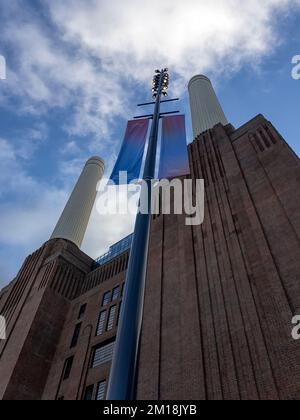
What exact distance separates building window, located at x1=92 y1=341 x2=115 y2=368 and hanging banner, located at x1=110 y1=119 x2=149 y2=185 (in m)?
19.6

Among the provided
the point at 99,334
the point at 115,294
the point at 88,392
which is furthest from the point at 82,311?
the point at 88,392

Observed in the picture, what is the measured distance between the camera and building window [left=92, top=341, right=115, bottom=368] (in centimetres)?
2675

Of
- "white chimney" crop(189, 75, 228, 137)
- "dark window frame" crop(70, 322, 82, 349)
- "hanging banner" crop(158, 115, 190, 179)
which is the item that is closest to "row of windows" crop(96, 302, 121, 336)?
"dark window frame" crop(70, 322, 82, 349)

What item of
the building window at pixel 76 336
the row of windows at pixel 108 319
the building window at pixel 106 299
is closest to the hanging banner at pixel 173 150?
the row of windows at pixel 108 319

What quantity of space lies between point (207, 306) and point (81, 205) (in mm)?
39110

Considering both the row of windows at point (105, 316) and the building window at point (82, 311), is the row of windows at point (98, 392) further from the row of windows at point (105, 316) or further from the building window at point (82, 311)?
the building window at point (82, 311)

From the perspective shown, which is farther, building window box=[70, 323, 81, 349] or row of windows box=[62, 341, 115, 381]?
building window box=[70, 323, 81, 349]

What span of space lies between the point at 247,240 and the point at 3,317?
29.5 meters

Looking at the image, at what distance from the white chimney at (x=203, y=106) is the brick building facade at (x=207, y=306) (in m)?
7.61

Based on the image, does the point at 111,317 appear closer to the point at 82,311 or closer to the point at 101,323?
the point at 101,323

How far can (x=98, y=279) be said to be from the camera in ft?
120

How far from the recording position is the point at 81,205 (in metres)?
53.2

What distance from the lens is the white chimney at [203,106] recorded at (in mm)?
38906

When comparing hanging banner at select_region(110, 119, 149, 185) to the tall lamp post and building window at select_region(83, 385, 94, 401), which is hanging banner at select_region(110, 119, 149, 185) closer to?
the tall lamp post
